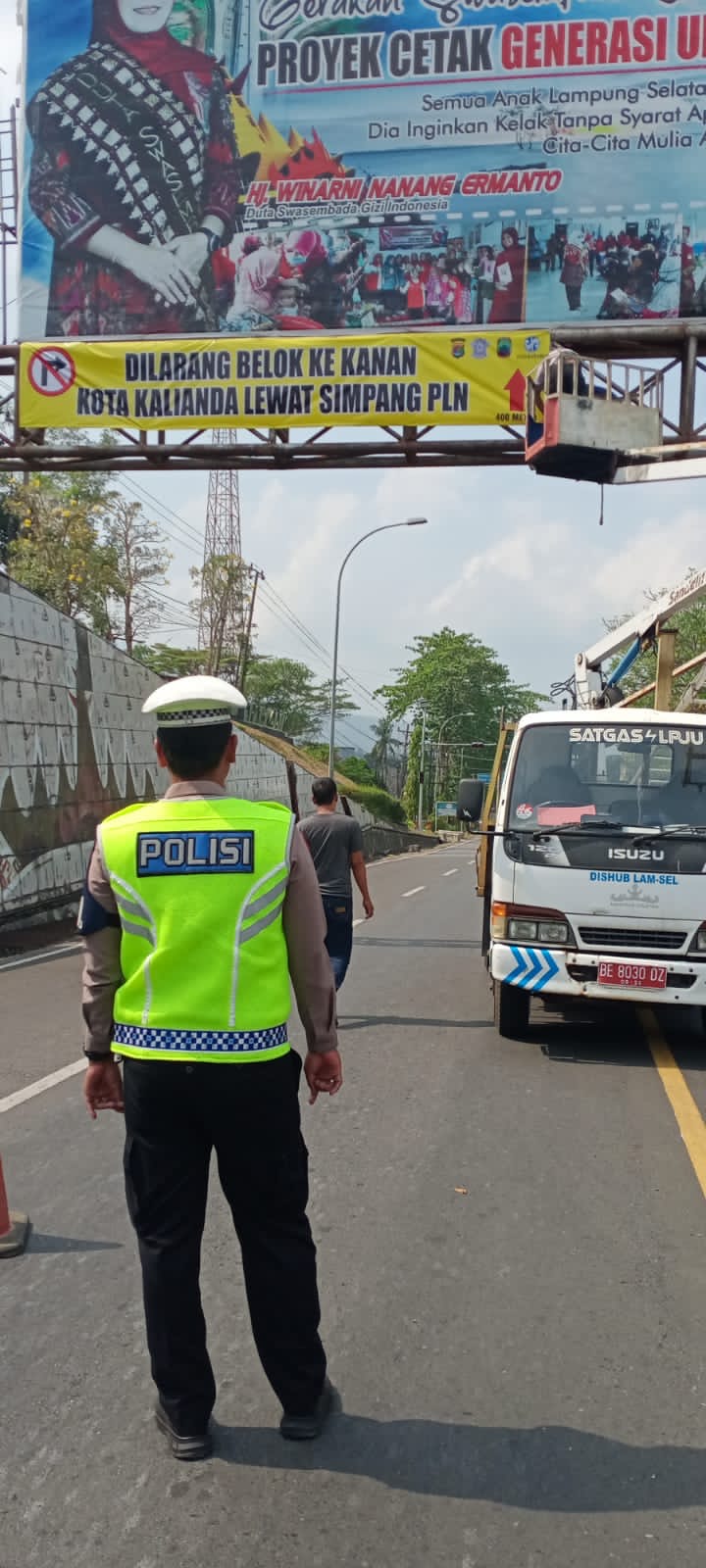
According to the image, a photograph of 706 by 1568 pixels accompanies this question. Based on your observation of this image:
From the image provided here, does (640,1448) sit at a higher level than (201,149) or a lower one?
lower

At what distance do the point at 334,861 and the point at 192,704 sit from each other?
5.04 meters

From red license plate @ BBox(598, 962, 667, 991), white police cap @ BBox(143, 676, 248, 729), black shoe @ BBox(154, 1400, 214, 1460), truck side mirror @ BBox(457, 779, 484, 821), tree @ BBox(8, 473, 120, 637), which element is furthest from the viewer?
tree @ BBox(8, 473, 120, 637)

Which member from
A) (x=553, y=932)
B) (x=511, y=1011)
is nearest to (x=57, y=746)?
(x=511, y=1011)

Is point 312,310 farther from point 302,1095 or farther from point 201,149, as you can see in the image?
point 302,1095

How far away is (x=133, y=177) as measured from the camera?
13.6m

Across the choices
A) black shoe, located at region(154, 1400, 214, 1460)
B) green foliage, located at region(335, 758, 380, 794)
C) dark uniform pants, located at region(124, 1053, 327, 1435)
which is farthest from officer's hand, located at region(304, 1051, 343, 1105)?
green foliage, located at region(335, 758, 380, 794)

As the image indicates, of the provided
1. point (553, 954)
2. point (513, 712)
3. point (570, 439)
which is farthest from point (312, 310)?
point (513, 712)

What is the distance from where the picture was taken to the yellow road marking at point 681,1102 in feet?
18.7

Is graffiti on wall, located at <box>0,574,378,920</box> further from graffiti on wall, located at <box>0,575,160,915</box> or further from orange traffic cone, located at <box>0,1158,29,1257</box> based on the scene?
orange traffic cone, located at <box>0,1158,29,1257</box>

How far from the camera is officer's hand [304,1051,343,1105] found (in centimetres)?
339

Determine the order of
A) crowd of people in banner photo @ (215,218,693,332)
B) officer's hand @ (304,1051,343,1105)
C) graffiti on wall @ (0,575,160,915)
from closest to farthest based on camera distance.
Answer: officer's hand @ (304,1051,343,1105)
crowd of people in banner photo @ (215,218,693,332)
graffiti on wall @ (0,575,160,915)

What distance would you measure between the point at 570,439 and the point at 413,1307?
7.78 metres

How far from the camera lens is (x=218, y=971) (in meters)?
3.17

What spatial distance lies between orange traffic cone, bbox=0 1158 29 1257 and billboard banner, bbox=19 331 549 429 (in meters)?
9.70
